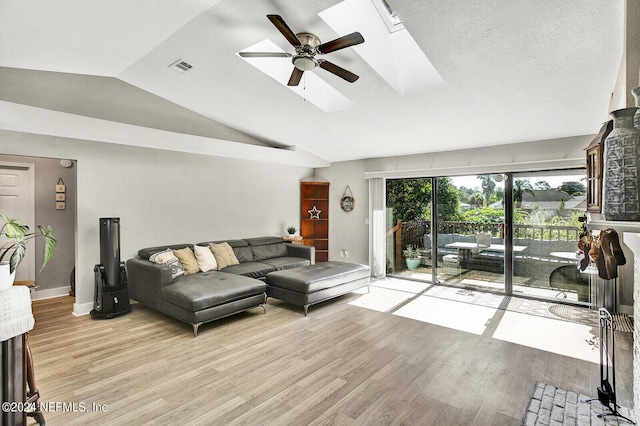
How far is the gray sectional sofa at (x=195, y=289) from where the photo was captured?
12.0 feet

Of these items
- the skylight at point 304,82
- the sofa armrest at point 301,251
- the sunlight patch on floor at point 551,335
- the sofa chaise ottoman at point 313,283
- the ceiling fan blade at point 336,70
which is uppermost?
the skylight at point 304,82

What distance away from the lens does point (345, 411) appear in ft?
7.50

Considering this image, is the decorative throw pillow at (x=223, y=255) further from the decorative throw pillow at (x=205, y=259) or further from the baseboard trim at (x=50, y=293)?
the baseboard trim at (x=50, y=293)

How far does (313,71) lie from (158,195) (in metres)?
3.02

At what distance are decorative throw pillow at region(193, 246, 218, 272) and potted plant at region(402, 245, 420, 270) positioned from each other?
11.7 feet

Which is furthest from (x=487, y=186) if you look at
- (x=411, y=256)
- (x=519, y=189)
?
(x=411, y=256)

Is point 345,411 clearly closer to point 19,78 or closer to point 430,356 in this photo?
point 430,356

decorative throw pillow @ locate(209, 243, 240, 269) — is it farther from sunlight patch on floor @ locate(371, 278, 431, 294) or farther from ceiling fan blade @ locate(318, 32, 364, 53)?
ceiling fan blade @ locate(318, 32, 364, 53)

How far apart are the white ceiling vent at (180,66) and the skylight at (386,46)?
71.8 inches

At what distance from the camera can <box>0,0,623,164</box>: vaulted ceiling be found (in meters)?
2.54

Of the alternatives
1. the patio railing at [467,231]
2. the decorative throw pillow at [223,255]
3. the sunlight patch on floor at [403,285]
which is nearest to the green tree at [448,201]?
the patio railing at [467,231]

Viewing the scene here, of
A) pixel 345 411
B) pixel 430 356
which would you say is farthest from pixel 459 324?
pixel 345 411

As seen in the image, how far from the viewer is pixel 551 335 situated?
3.62m

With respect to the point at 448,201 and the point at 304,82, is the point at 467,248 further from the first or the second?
the point at 304,82
